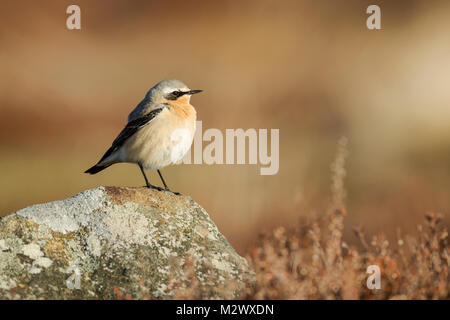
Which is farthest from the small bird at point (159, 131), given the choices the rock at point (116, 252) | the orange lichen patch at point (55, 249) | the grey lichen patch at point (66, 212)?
the orange lichen patch at point (55, 249)

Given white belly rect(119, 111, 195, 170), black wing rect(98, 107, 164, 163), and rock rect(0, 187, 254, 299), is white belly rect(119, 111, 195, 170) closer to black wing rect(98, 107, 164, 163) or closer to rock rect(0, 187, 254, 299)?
black wing rect(98, 107, 164, 163)

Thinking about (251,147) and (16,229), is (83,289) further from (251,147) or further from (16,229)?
(251,147)

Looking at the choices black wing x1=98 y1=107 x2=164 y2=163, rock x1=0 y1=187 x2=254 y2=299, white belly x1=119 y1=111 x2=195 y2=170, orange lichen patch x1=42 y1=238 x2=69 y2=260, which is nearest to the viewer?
rock x1=0 y1=187 x2=254 y2=299

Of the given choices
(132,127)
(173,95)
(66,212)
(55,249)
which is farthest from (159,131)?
(55,249)

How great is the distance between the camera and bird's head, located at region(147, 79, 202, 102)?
24.0 ft

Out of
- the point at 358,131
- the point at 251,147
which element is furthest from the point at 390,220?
the point at 358,131

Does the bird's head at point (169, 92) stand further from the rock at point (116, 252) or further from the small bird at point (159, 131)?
the rock at point (116, 252)

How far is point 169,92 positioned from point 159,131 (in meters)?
0.58

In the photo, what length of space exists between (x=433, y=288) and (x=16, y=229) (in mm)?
3523

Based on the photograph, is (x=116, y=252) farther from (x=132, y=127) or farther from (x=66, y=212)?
(x=132, y=127)

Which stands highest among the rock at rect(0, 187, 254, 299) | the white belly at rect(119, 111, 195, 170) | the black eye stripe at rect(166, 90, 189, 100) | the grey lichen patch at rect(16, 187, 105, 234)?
the black eye stripe at rect(166, 90, 189, 100)

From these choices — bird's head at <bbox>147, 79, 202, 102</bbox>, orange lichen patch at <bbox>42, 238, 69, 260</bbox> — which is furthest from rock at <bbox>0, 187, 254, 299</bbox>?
bird's head at <bbox>147, 79, 202, 102</bbox>

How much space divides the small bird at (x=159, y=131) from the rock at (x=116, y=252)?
3.48 ft
